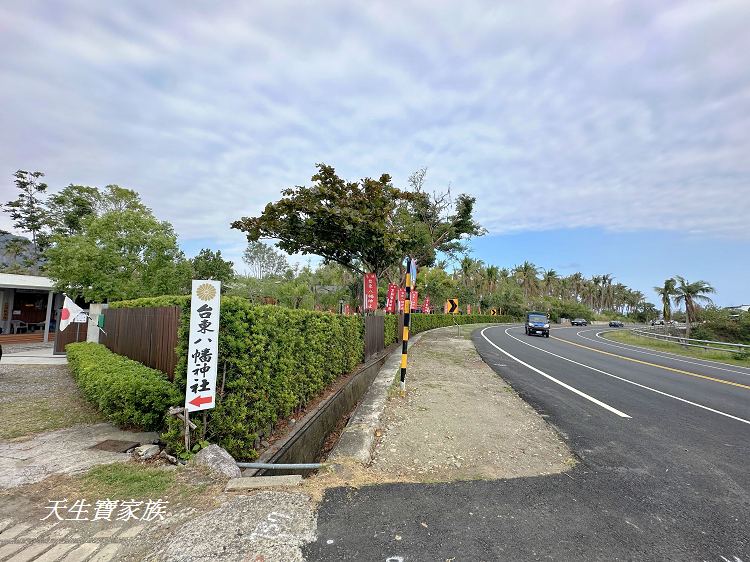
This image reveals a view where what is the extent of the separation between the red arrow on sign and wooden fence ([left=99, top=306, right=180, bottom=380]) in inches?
55.9

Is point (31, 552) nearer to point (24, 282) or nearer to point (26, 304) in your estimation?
point (24, 282)

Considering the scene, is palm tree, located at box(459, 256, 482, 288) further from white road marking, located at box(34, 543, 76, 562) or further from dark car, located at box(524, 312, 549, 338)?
white road marking, located at box(34, 543, 76, 562)

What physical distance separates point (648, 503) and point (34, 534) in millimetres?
4919

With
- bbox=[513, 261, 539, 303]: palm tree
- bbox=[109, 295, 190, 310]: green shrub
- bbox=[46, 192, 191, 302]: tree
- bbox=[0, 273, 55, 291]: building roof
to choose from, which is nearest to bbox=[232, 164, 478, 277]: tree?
bbox=[46, 192, 191, 302]: tree

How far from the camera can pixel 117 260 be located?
1659cm

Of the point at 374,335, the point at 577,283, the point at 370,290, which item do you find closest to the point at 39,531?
the point at 374,335

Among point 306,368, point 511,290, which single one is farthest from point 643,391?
point 511,290

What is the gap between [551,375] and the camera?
34.3ft

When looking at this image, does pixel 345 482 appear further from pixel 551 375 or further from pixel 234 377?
pixel 551 375

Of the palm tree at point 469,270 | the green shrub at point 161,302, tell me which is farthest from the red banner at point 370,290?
the palm tree at point 469,270

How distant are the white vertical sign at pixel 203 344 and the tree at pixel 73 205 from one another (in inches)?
1232

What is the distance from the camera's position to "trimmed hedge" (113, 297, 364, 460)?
4.04 metres

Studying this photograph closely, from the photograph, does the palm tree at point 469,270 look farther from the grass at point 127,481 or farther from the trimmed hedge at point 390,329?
the grass at point 127,481

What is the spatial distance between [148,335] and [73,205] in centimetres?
3105
